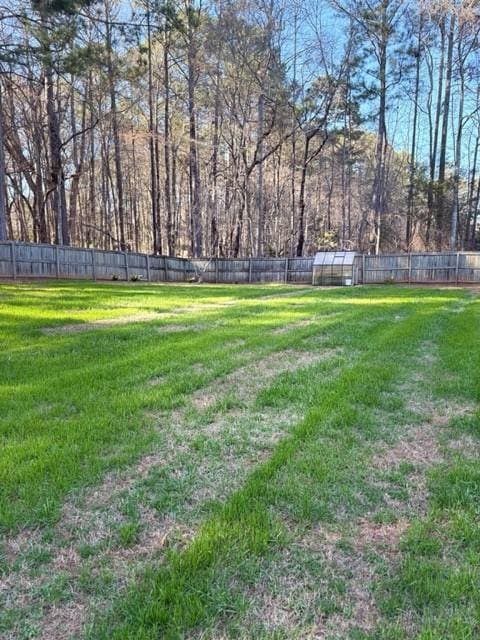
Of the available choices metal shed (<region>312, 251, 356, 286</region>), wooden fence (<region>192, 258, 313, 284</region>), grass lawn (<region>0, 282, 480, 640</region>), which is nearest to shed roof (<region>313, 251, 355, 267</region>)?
metal shed (<region>312, 251, 356, 286</region>)

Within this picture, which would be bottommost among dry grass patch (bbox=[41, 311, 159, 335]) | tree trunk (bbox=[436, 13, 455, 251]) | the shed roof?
dry grass patch (bbox=[41, 311, 159, 335])

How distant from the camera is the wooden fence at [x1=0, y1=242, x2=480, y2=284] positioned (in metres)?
13.3

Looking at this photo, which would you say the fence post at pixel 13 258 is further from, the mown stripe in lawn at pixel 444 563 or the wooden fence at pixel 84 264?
the mown stripe in lawn at pixel 444 563

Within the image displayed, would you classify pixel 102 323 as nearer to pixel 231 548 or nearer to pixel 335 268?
pixel 231 548

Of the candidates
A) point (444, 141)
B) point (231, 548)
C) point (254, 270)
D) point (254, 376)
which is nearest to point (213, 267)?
point (254, 270)

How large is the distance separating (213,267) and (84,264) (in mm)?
6251

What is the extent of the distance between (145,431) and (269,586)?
1.43m

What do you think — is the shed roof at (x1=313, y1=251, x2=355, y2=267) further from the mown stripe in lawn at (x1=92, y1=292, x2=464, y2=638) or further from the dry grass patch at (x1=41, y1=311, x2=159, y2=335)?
the mown stripe in lawn at (x1=92, y1=292, x2=464, y2=638)

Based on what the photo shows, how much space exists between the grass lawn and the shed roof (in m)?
12.9

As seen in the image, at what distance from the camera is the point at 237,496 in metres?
2.02

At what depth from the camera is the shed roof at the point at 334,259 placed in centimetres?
1705

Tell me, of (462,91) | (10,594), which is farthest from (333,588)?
(462,91)

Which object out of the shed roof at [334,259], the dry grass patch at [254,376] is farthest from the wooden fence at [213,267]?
the dry grass patch at [254,376]

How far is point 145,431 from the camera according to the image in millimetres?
2746
